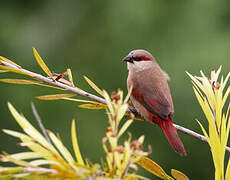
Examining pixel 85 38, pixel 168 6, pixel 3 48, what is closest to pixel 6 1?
pixel 3 48

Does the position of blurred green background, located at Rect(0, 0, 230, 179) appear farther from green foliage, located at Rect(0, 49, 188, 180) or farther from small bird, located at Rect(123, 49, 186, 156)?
green foliage, located at Rect(0, 49, 188, 180)

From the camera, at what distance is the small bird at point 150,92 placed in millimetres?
1957

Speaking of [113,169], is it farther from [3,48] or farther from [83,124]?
[3,48]

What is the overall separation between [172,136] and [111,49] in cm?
529

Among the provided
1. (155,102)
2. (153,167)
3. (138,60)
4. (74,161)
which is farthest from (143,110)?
(74,161)

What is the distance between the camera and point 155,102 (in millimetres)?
2125

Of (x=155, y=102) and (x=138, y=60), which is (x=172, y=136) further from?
(x=138, y=60)

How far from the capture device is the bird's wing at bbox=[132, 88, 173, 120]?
1.96 metres

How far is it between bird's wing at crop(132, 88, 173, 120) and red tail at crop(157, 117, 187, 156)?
3cm

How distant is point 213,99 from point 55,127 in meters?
4.93

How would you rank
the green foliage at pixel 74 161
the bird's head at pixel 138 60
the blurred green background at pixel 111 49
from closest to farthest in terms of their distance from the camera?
the green foliage at pixel 74 161 → the bird's head at pixel 138 60 → the blurred green background at pixel 111 49

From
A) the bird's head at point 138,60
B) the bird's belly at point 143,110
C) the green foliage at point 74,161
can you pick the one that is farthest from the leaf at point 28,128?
the bird's head at point 138,60

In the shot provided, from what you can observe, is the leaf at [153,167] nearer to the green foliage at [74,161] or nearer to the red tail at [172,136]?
the green foliage at [74,161]

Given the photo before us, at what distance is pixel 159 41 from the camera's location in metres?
6.46
